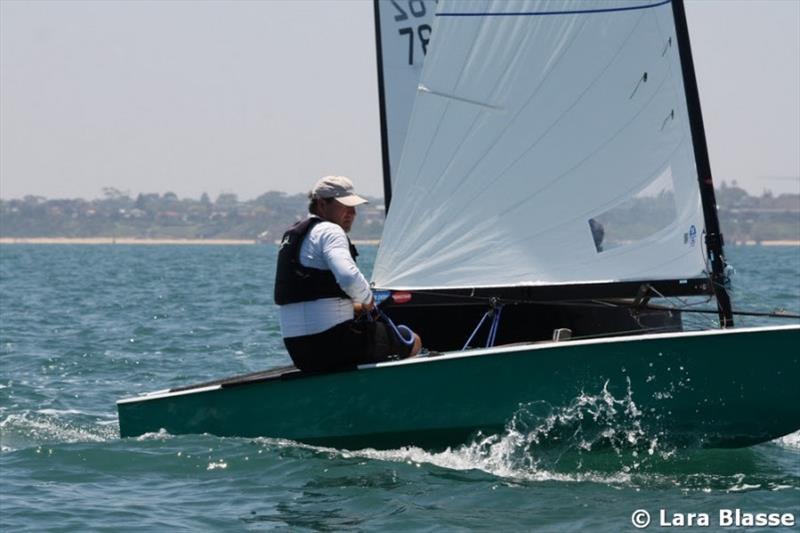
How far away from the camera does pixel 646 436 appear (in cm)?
693

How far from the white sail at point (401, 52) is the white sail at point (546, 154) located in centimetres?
204

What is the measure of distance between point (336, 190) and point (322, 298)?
504mm

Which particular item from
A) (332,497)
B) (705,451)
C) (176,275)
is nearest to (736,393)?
(705,451)

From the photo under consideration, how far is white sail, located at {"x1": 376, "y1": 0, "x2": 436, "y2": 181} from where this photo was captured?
383 inches

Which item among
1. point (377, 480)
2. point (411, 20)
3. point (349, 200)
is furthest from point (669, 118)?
point (411, 20)

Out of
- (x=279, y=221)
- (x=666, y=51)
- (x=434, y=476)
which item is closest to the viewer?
(x=434, y=476)

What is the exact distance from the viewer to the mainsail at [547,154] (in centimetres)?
742

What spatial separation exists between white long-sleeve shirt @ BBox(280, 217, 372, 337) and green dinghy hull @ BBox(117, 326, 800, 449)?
0.25 meters

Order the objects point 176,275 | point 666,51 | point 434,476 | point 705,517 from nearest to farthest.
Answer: point 705,517 < point 434,476 < point 666,51 < point 176,275

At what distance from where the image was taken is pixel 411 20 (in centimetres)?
979

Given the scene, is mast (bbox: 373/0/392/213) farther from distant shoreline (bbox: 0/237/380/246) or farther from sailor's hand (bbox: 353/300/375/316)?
distant shoreline (bbox: 0/237/380/246)

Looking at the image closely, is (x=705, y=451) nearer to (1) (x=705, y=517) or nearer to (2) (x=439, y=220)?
(1) (x=705, y=517)

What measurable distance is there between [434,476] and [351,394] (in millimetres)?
582

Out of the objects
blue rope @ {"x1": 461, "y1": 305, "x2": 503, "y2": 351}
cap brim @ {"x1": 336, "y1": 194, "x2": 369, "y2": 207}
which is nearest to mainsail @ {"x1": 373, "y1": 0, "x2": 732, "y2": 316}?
blue rope @ {"x1": 461, "y1": 305, "x2": 503, "y2": 351}
